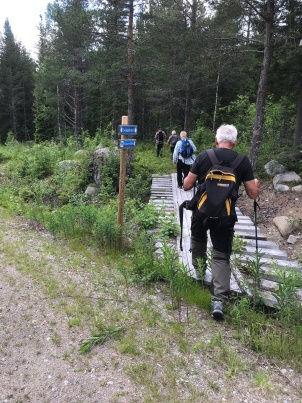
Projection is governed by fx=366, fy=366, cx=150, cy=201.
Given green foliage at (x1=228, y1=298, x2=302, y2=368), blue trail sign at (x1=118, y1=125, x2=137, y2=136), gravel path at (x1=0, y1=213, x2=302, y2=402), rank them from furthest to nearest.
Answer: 1. blue trail sign at (x1=118, y1=125, x2=137, y2=136)
2. green foliage at (x1=228, y1=298, x2=302, y2=368)
3. gravel path at (x1=0, y1=213, x2=302, y2=402)

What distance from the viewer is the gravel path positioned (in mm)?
3340

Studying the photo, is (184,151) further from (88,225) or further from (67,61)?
(67,61)

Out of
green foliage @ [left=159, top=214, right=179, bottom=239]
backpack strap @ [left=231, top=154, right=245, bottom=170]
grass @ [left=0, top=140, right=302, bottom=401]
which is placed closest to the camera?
grass @ [left=0, top=140, right=302, bottom=401]

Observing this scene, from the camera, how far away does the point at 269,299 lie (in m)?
4.56

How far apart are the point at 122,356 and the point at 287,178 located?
27.4 feet

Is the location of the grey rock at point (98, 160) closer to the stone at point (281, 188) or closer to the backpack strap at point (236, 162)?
the stone at point (281, 188)

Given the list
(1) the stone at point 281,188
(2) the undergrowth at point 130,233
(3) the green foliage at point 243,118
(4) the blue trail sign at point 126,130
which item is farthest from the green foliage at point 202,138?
(4) the blue trail sign at point 126,130

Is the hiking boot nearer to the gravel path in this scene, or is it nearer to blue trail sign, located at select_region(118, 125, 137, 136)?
the gravel path

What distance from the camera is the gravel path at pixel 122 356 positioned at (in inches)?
131

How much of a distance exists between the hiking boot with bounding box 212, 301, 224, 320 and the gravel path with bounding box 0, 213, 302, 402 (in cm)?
9

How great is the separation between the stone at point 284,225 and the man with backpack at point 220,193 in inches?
140

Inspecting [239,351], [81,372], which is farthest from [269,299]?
[81,372]

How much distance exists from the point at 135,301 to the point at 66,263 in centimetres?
179

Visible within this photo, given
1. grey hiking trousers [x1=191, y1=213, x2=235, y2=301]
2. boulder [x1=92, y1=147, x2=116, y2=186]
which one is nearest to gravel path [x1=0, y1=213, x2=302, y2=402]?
grey hiking trousers [x1=191, y1=213, x2=235, y2=301]
